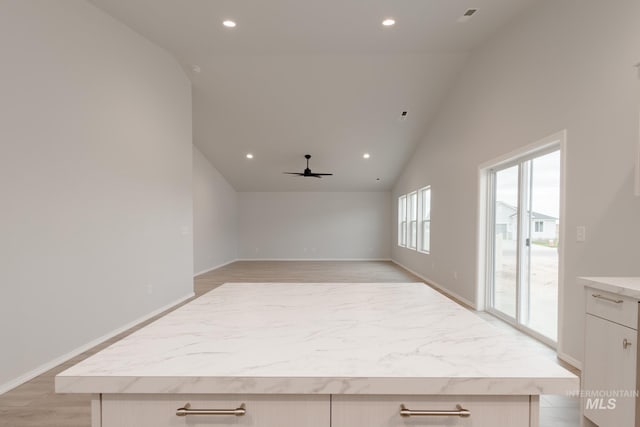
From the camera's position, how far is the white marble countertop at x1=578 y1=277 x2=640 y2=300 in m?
1.60

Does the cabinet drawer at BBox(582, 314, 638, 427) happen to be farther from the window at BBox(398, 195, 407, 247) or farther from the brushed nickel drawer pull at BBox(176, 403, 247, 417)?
the window at BBox(398, 195, 407, 247)

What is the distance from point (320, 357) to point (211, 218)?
28.2ft

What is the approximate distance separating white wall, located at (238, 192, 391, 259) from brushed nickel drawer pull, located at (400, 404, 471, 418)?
34.9ft

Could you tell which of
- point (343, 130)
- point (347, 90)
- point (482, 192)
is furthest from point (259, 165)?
point (482, 192)

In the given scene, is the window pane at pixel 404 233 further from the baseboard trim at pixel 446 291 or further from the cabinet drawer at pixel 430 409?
the cabinet drawer at pixel 430 409

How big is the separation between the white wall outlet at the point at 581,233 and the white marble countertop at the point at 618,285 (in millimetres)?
1034

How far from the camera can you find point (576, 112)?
2875 millimetres

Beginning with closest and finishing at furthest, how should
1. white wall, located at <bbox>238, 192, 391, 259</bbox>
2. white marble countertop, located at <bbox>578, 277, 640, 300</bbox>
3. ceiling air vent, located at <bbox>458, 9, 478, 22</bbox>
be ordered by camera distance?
white marble countertop, located at <bbox>578, 277, 640, 300</bbox> < ceiling air vent, located at <bbox>458, 9, 478, 22</bbox> < white wall, located at <bbox>238, 192, 391, 259</bbox>

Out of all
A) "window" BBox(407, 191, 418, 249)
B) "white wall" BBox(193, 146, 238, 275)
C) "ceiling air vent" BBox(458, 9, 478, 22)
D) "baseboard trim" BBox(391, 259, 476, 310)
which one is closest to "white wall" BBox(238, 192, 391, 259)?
"white wall" BBox(193, 146, 238, 275)

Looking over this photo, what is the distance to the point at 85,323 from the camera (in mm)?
3350

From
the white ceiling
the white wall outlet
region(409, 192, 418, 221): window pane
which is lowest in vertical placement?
the white wall outlet

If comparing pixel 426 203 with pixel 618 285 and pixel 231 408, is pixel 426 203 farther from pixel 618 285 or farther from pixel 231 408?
pixel 231 408
